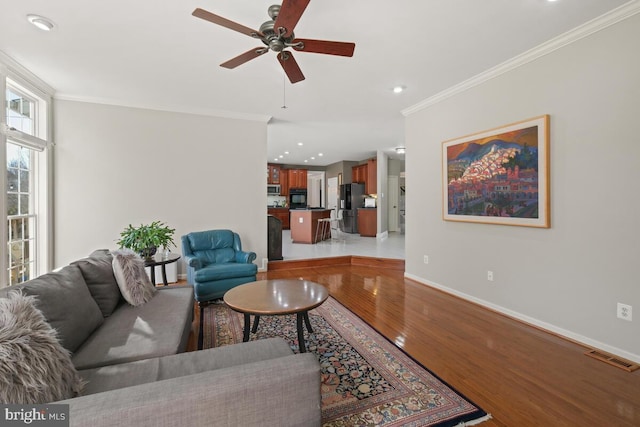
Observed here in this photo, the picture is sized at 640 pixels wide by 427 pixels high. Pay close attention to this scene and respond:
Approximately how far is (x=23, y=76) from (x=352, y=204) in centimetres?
761

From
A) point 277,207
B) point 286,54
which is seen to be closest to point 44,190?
point 286,54

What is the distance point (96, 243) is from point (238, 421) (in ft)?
13.9

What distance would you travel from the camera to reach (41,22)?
2.38m

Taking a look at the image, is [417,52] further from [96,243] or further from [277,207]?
[277,207]

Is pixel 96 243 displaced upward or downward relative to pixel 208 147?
downward

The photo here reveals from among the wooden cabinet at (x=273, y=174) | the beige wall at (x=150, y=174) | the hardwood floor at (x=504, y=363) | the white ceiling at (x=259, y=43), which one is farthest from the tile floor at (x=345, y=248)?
the wooden cabinet at (x=273, y=174)

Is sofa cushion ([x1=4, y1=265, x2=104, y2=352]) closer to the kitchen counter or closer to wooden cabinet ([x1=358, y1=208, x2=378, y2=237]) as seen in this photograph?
wooden cabinet ([x1=358, y1=208, x2=378, y2=237])

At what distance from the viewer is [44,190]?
12.2 ft

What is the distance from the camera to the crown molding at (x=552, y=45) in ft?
7.31

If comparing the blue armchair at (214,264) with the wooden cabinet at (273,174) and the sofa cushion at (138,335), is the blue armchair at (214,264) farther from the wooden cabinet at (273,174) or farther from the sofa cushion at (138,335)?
the wooden cabinet at (273,174)

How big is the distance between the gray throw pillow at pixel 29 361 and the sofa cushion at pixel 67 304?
12.4 inches

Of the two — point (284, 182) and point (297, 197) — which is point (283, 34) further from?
point (297, 197)

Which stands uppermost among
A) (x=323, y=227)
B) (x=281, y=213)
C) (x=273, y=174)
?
(x=273, y=174)

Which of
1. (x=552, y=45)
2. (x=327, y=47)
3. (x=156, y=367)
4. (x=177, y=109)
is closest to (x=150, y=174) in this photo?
(x=177, y=109)
